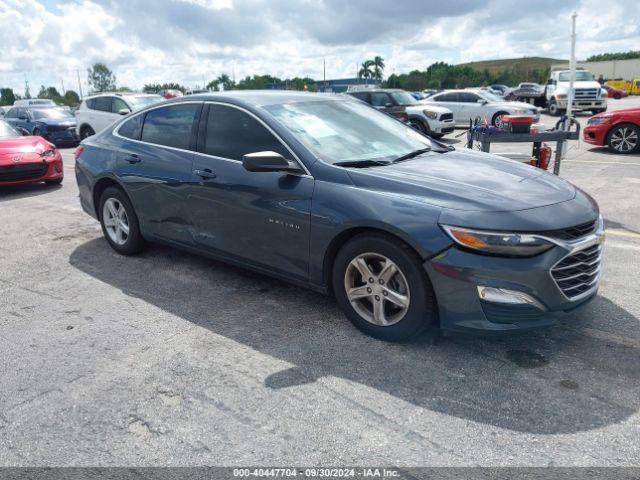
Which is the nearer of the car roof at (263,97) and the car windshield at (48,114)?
the car roof at (263,97)

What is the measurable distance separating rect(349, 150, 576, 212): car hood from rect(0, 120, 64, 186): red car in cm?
756

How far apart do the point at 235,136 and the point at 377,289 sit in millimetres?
1720

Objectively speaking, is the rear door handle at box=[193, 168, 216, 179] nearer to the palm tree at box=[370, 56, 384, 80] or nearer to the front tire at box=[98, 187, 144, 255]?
the front tire at box=[98, 187, 144, 255]

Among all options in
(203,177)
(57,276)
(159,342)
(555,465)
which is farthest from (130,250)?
(555,465)

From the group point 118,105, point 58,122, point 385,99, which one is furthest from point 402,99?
point 58,122

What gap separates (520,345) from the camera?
11.5ft

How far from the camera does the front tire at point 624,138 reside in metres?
12.1

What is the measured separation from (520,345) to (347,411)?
51.4 inches

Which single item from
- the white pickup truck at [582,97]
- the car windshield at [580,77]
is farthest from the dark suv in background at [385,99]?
the car windshield at [580,77]

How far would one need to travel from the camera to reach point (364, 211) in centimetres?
342

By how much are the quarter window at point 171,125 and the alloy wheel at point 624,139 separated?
10.8 metres

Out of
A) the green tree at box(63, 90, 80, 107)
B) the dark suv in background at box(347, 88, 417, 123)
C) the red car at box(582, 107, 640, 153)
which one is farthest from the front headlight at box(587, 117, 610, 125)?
the green tree at box(63, 90, 80, 107)

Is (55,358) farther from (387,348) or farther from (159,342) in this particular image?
(387,348)

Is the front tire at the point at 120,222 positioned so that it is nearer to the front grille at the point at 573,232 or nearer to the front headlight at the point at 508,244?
the front headlight at the point at 508,244
